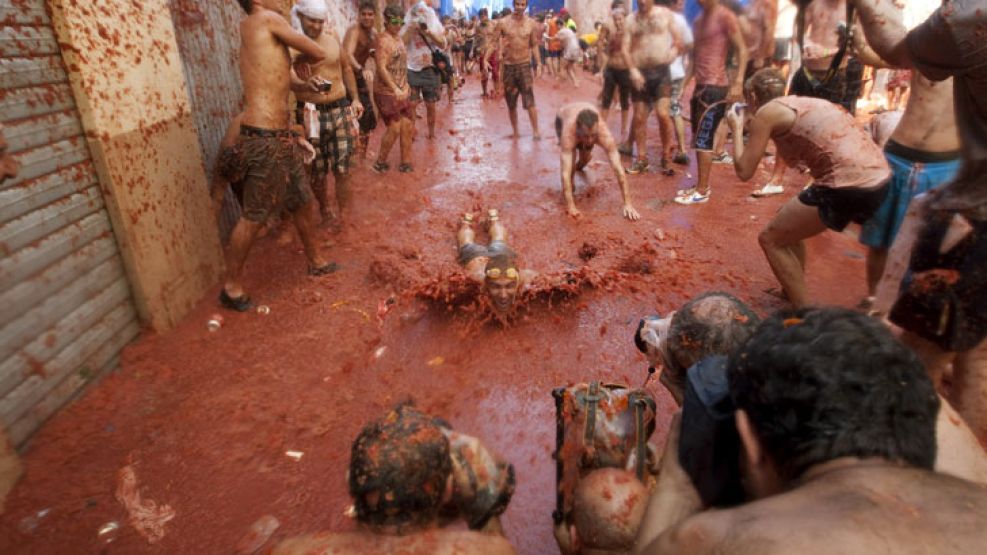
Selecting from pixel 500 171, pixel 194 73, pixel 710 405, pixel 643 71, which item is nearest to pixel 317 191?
pixel 194 73

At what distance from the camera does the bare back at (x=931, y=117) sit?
272cm

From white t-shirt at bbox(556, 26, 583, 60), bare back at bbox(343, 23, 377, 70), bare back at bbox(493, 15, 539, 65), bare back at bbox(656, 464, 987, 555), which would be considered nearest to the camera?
bare back at bbox(656, 464, 987, 555)

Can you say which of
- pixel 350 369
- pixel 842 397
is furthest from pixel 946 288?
pixel 350 369

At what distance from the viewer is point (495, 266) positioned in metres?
3.75

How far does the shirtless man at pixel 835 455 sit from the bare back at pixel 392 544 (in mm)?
515

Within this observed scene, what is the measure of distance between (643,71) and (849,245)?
130 inches

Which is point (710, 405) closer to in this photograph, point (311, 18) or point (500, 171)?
point (311, 18)

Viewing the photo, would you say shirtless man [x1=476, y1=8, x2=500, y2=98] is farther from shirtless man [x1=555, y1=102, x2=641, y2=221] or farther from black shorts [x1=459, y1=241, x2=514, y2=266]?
black shorts [x1=459, y1=241, x2=514, y2=266]

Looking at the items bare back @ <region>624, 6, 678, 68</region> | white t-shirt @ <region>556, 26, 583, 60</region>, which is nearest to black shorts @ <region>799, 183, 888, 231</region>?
bare back @ <region>624, 6, 678, 68</region>

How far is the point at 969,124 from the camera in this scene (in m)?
2.06

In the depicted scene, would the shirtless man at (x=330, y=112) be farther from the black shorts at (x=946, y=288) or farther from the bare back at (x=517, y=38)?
the black shorts at (x=946, y=288)

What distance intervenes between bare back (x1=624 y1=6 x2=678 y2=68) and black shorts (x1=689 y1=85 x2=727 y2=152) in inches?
28.5

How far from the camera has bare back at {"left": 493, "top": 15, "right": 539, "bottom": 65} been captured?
8.33 meters

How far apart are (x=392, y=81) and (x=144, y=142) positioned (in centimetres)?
386
